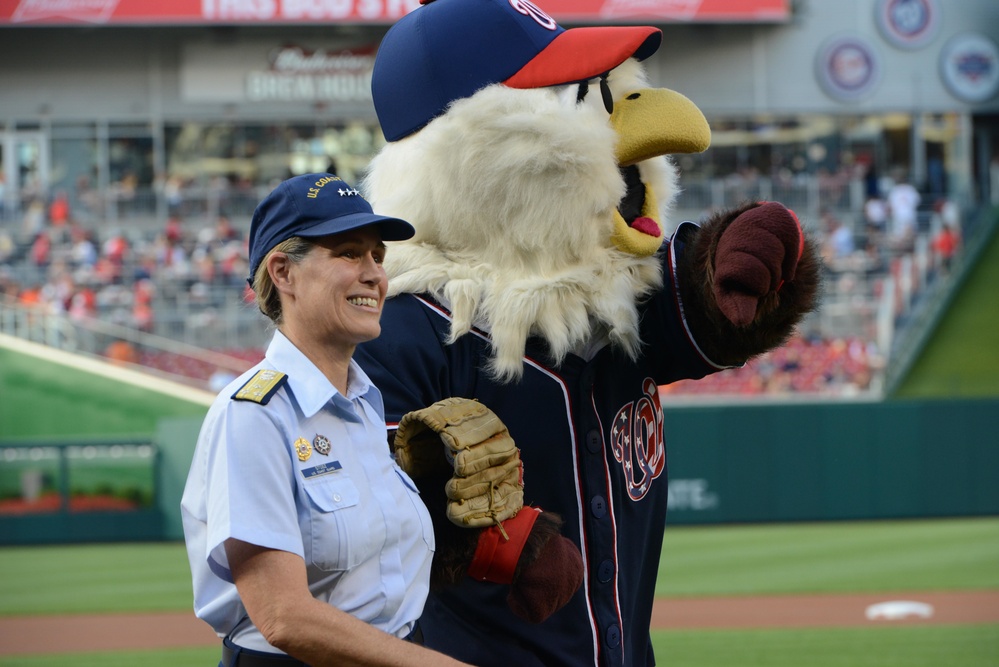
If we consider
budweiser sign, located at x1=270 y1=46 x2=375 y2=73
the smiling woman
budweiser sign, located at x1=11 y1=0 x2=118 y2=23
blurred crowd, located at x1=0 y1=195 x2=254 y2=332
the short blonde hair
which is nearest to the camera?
the smiling woman

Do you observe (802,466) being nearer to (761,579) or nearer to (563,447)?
(761,579)

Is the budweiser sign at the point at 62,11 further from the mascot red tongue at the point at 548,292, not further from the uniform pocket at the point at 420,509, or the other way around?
the uniform pocket at the point at 420,509

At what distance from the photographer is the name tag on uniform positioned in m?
1.95

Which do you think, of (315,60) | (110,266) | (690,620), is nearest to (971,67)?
(315,60)

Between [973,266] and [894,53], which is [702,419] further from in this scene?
[894,53]

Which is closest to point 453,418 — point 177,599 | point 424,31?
point 424,31

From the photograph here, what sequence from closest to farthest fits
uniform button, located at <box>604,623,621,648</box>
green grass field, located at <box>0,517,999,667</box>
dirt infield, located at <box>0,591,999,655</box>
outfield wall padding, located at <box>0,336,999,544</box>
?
uniform button, located at <box>604,623,621,648</box> → green grass field, located at <box>0,517,999,667</box> → dirt infield, located at <box>0,591,999,655</box> → outfield wall padding, located at <box>0,336,999,544</box>

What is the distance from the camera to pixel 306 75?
83.7 ft

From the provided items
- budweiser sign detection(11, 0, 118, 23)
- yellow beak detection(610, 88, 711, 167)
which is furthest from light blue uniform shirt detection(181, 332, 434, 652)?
budweiser sign detection(11, 0, 118, 23)

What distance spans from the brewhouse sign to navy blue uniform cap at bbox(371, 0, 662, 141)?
2344 centimetres

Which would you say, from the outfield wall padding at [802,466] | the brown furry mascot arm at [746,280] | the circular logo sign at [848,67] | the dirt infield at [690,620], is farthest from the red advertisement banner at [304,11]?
the brown furry mascot arm at [746,280]

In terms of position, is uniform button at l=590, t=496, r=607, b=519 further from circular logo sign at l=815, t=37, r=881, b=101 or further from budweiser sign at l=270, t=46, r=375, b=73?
circular logo sign at l=815, t=37, r=881, b=101

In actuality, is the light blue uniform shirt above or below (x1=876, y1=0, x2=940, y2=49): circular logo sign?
below

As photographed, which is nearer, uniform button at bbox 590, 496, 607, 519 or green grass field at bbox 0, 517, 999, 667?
uniform button at bbox 590, 496, 607, 519
